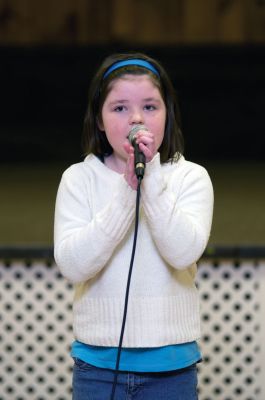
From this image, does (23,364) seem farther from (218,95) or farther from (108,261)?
(218,95)

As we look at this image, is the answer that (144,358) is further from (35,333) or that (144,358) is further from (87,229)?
(35,333)

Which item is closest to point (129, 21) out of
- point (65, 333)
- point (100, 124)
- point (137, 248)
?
point (65, 333)

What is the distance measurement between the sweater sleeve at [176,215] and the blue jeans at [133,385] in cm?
14

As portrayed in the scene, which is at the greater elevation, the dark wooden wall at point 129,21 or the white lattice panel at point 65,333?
the dark wooden wall at point 129,21

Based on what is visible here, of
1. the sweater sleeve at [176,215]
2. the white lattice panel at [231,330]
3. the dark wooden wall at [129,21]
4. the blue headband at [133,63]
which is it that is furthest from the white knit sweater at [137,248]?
the dark wooden wall at [129,21]

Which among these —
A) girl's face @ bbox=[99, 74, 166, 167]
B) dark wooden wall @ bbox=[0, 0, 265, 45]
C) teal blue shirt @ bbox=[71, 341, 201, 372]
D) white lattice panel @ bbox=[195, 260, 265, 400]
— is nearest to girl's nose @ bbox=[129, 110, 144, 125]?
girl's face @ bbox=[99, 74, 166, 167]

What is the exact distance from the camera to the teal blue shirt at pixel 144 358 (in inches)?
37.7

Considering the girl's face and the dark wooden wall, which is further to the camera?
the dark wooden wall

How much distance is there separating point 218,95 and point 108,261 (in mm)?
3098

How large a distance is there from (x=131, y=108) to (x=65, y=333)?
104 centimetres

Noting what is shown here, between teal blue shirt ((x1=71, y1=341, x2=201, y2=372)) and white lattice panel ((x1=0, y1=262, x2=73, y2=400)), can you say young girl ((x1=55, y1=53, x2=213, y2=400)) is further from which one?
white lattice panel ((x1=0, y1=262, x2=73, y2=400))

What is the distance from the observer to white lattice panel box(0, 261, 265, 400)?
189 centimetres

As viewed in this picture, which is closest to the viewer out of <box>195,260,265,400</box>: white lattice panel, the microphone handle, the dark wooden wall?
the microphone handle

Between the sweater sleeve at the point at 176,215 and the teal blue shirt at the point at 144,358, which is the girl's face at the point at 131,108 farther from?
the teal blue shirt at the point at 144,358
